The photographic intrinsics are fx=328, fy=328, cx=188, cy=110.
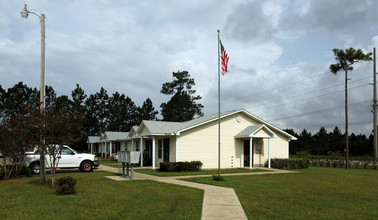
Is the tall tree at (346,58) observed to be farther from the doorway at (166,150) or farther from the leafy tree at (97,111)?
the leafy tree at (97,111)

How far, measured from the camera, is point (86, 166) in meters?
20.4

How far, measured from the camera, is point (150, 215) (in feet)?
25.2

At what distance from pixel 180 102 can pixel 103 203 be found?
154 ft

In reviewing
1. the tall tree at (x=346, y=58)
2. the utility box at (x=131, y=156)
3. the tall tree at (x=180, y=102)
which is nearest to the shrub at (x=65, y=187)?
the utility box at (x=131, y=156)

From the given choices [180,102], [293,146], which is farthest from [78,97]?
[293,146]

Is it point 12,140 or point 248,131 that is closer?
point 12,140

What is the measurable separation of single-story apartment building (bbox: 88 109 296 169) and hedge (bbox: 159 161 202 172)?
111 centimetres

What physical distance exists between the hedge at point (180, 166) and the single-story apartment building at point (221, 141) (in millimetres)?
1106

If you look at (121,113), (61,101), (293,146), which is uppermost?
(61,101)

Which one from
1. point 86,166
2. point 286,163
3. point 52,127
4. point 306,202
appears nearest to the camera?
point 306,202

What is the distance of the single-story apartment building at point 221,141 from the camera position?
23203 millimetres

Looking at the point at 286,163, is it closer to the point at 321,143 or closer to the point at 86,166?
the point at 86,166

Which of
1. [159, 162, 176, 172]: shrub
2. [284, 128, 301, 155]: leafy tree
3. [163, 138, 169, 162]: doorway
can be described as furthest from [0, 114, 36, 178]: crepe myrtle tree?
[284, 128, 301, 155]: leafy tree

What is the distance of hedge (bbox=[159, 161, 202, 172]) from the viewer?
21.0 meters
